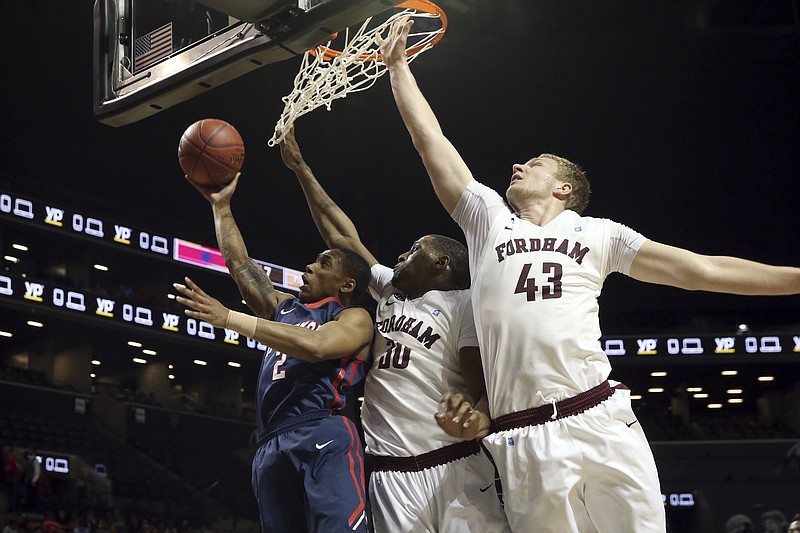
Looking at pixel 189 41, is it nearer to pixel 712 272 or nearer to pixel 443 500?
pixel 443 500

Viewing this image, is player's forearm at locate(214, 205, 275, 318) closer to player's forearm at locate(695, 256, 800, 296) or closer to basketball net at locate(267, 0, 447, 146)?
basketball net at locate(267, 0, 447, 146)

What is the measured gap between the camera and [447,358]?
13.4 feet

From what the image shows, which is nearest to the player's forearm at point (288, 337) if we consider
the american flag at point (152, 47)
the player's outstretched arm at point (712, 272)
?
the player's outstretched arm at point (712, 272)

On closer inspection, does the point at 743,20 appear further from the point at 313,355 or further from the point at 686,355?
the point at 313,355

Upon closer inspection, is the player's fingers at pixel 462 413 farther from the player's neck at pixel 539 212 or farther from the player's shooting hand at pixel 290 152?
the player's shooting hand at pixel 290 152

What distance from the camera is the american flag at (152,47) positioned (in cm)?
495

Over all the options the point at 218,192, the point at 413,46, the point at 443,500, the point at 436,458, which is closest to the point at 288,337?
the point at 436,458

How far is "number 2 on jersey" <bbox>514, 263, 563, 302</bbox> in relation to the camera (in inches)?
130

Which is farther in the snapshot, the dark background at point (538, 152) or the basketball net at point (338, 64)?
the dark background at point (538, 152)

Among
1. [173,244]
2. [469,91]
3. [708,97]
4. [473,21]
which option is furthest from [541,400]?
[173,244]

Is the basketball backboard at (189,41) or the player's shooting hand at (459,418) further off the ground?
the basketball backboard at (189,41)

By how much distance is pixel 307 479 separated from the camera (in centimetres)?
400

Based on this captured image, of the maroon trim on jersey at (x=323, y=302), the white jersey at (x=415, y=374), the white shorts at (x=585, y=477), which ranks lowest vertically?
the white shorts at (x=585, y=477)

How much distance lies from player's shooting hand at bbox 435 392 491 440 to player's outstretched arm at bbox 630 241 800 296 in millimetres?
788
